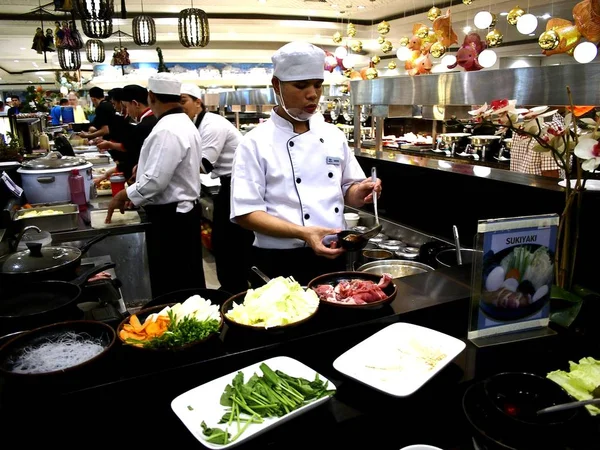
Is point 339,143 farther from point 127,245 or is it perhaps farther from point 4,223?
point 4,223

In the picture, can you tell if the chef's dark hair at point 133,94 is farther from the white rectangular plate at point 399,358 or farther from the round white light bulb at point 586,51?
the round white light bulb at point 586,51

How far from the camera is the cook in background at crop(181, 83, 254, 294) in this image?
184 inches

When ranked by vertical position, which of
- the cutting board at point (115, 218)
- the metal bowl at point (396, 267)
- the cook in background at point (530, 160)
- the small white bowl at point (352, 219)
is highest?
the cook in background at point (530, 160)

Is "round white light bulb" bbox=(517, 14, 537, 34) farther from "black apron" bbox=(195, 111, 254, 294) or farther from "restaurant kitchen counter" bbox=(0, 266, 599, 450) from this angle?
"restaurant kitchen counter" bbox=(0, 266, 599, 450)

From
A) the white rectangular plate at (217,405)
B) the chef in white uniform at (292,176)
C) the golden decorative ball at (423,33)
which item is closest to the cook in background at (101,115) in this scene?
the golden decorative ball at (423,33)

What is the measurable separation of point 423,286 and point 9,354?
1316 mm

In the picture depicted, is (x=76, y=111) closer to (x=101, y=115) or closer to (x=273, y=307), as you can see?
(x=101, y=115)

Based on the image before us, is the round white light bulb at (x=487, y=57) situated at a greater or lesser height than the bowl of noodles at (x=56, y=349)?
greater

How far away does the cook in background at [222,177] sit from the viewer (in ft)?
15.3

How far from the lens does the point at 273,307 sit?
1.35 m

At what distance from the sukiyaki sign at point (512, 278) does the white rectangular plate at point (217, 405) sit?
558mm

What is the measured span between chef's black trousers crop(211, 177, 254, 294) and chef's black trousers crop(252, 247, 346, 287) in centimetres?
238

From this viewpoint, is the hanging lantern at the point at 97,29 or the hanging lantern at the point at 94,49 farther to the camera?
the hanging lantern at the point at 94,49

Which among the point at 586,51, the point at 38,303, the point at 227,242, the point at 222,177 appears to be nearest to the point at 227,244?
the point at 227,242
